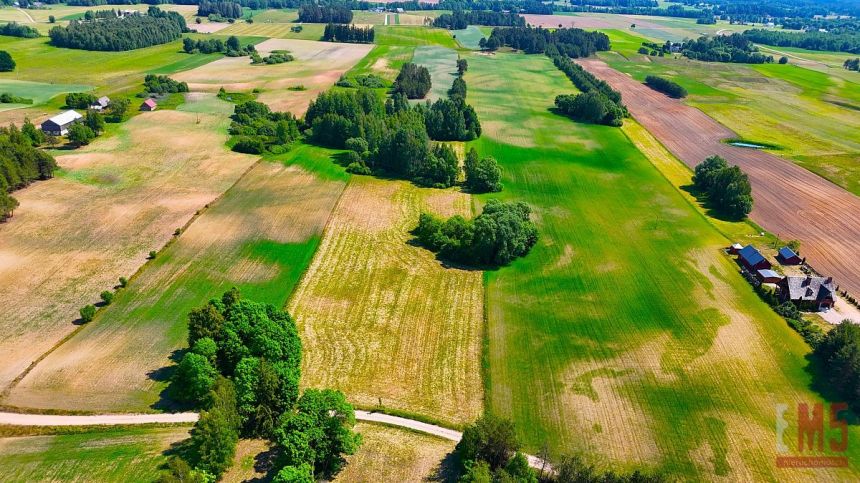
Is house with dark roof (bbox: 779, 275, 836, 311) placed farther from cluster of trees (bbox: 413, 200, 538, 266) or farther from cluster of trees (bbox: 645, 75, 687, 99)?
cluster of trees (bbox: 645, 75, 687, 99)

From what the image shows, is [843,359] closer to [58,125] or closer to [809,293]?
[809,293]

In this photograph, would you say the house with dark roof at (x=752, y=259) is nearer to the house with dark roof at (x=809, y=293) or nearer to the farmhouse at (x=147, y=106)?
the house with dark roof at (x=809, y=293)

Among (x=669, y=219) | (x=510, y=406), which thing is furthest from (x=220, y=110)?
(x=510, y=406)


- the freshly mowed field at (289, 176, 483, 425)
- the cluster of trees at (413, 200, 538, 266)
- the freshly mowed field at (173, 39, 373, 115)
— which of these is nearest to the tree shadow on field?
the freshly mowed field at (289, 176, 483, 425)

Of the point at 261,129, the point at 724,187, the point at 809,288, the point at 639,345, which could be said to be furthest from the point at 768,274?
the point at 261,129

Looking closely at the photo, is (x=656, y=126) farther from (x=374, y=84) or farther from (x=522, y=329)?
(x=522, y=329)
